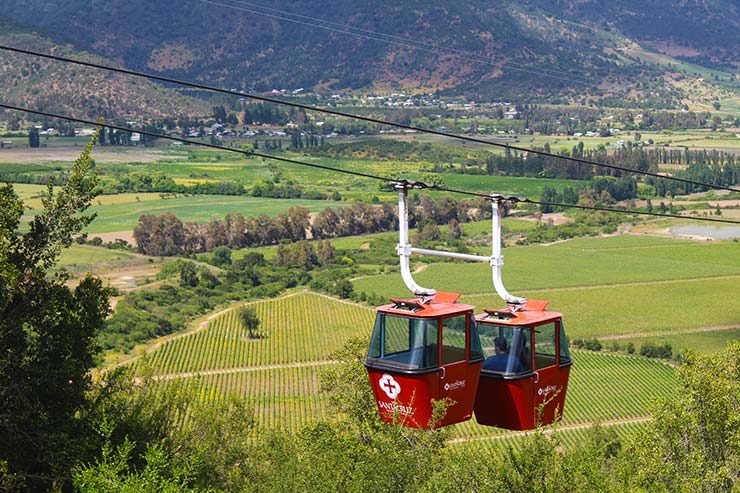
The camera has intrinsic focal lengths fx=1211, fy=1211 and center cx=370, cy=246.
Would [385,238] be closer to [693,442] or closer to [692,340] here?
[692,340]

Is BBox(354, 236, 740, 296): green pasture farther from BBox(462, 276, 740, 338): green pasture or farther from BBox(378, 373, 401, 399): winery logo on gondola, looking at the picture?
BBox(378, 373, 401, 399): winery logo on gondola

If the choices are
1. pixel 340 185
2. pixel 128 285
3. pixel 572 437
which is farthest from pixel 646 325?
pixel 340 185

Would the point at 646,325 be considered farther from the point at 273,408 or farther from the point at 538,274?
the point at 273,408

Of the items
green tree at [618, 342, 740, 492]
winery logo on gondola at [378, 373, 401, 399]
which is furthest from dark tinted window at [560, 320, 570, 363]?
green tree at [618, 342, 740, 492]

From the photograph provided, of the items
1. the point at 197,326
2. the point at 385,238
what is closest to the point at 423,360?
the point at 197,326

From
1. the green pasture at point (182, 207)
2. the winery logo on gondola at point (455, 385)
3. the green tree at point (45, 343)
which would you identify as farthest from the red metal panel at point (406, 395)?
the green pasture at point (182, 207)

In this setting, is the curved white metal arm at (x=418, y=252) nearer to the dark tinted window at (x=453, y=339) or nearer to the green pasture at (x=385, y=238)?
the dark tinted window at (x=453, y=339)

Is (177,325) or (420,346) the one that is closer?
(420,346)
